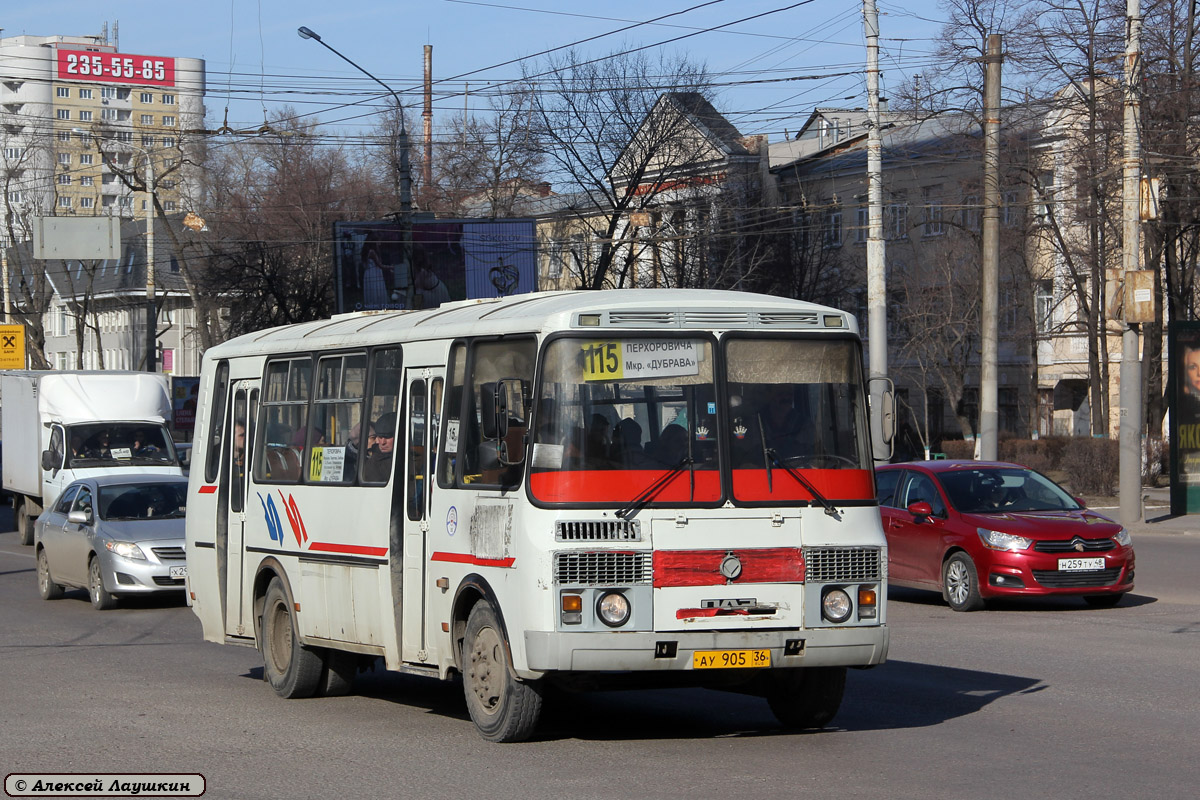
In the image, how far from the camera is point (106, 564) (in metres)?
18.0

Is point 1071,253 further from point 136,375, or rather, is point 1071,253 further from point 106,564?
point 106,564

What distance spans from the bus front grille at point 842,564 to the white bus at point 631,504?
11 mm

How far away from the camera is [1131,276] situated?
1063 inches

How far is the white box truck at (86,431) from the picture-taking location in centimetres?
2830

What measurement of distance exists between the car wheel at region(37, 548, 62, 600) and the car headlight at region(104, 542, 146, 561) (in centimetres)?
209

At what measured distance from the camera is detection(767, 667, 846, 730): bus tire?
30.2 ft

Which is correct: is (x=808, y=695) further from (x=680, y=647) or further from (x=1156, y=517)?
(x=1156, y=517)

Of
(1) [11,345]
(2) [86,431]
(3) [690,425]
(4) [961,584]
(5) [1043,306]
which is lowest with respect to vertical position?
(4) [961,584]

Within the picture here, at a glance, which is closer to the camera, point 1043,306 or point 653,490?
point 653,490

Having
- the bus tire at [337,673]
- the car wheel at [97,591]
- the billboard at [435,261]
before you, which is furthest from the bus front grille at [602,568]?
the billboard at [435,261]

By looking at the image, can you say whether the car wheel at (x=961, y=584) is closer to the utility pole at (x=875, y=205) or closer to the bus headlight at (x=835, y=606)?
the bus headlight at (x=835, y=606)

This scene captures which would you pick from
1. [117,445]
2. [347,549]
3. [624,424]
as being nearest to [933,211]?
[117,445]

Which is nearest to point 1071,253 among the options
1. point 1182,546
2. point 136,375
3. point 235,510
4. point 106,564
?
point 1182,546

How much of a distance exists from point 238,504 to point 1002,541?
7.96m
